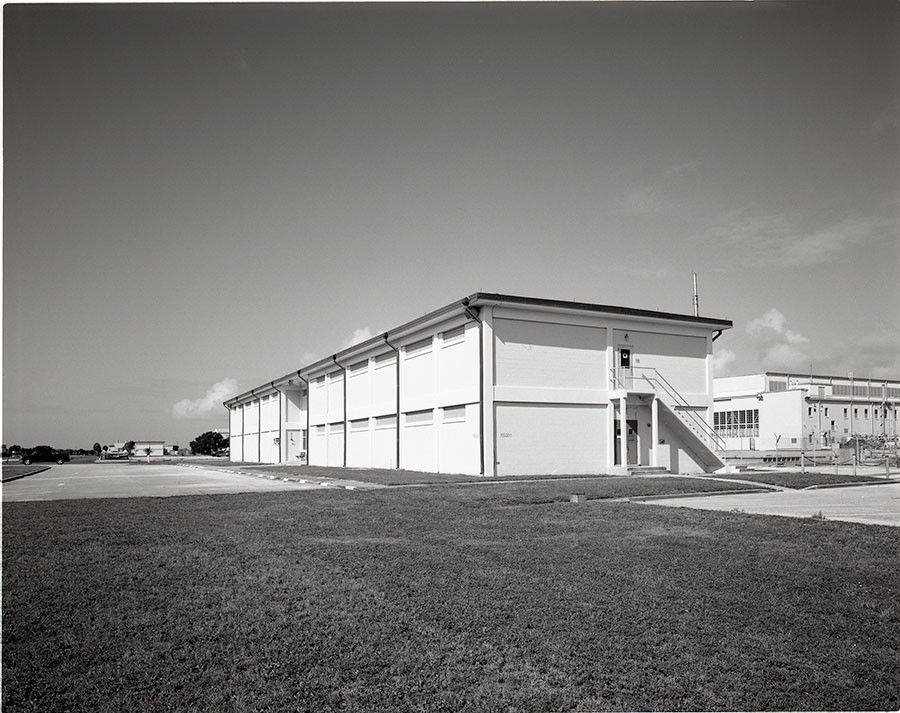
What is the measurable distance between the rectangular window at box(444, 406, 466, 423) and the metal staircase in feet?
21.6

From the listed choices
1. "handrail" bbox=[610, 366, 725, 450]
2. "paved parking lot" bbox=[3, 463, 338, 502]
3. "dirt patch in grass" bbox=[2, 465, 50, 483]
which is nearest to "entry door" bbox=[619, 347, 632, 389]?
"handrail" bbox=[610, 366, 725, 450]

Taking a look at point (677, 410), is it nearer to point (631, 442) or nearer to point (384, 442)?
point (631, 442)

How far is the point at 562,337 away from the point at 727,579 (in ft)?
74.5

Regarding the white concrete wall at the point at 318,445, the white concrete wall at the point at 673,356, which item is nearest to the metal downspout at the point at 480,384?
the white concrete wall at the point at 673,356

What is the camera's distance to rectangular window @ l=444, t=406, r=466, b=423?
2956cm

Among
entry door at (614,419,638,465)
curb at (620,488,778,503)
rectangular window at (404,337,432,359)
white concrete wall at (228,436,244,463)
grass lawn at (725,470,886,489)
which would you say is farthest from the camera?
white concrete wall at (228,436,244,463)

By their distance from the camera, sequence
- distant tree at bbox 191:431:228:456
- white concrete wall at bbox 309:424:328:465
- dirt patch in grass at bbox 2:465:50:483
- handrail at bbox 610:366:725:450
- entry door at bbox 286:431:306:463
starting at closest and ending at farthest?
1. handrail at bbox 610:366:725:450
2. dirt patch in grass at bbox 2:465:50:483
3. white concrete wall at bbox 309:424:328:465
4. entry door at bbox 286:431:306:463
5. distant tree at bbox 191:431:228:456

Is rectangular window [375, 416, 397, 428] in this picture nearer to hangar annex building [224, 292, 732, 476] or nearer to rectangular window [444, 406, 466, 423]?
hangar annex building [224, 292, 732, 476]

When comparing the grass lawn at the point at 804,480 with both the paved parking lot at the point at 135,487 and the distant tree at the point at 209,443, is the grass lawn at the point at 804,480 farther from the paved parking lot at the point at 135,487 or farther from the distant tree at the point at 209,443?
the distant tree at the point at 209,443

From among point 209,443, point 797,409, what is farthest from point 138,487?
point 209,443

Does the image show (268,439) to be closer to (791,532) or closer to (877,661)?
(791,532)

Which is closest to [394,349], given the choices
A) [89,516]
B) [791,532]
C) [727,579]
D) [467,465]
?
[467,465]

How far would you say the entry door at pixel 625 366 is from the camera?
31203 millimetres

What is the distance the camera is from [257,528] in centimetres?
1188
